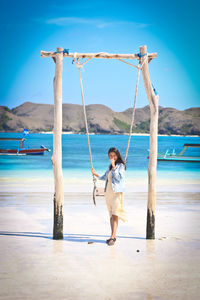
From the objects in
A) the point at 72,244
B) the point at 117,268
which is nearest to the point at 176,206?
the point at 72,244

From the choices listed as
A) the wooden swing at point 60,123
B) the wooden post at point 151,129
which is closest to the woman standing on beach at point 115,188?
the wooden swing at point 60,123

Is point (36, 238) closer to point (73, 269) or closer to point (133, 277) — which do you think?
point (73, 269)

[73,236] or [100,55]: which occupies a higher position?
[100,55]

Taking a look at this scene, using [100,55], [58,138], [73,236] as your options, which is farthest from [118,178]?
[100,55]

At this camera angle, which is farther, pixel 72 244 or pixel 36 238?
pixel 36 238

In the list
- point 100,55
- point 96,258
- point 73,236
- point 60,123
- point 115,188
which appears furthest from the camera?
point 73,236

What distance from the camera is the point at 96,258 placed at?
4461 millimetres

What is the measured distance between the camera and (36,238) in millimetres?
5387

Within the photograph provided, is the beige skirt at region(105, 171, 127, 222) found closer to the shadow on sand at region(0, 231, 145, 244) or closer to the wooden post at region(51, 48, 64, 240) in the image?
the shadow on sand at region(0, 231, 145, 244)

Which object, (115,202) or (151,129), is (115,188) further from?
(151,129)

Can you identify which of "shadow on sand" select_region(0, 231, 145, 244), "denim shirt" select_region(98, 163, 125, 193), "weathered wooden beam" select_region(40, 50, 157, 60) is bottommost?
"shadow on sand" select_region(0, 231, 145, 244)

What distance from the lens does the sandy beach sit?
351 centimetres

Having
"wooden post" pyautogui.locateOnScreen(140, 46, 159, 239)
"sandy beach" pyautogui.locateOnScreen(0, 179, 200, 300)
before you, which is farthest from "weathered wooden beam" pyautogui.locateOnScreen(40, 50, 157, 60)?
"sandy beach" pyautogui.locateOnScreen(0, 179, 200, 300)

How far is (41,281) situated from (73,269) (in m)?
0.45
